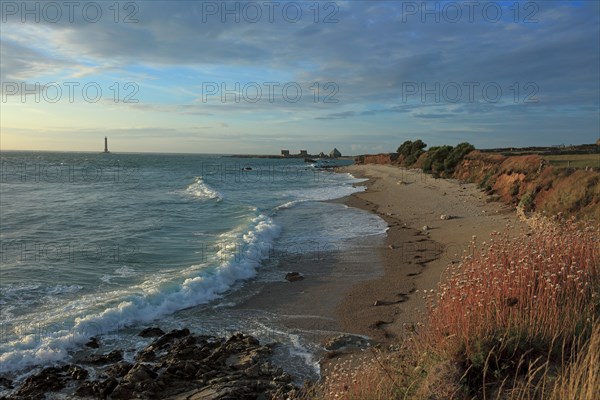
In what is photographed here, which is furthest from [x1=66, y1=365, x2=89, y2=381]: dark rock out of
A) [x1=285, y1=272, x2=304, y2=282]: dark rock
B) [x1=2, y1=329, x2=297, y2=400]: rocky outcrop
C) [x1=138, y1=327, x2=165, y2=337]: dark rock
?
[x1=285, y1=272, x2=304, y2=282]: dark rock

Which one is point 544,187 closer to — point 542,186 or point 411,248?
point 542,186

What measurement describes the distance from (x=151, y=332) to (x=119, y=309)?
128 centimetres

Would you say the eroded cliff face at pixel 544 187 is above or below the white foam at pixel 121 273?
above

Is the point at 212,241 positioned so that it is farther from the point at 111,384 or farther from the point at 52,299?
the point at 111,384

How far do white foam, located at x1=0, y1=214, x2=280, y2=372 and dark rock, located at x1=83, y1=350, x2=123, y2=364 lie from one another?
557mm

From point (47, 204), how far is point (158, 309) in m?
23.0

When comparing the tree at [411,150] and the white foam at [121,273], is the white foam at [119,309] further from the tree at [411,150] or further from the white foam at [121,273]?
the tree at [411,150]

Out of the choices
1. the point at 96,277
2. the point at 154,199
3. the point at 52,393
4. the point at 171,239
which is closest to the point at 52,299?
the point at 96,277

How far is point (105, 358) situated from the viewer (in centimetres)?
812

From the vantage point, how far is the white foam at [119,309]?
8234 millimetres

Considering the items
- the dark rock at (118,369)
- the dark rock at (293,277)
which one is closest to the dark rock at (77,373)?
the dark rock at (118,369)

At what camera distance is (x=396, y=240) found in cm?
1811

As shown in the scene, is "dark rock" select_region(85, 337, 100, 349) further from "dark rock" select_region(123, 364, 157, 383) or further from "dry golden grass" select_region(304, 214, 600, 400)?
"dry golden grass" select_region(304, 214, 600, 400)

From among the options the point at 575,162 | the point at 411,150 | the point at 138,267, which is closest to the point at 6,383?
the point at 138,267
